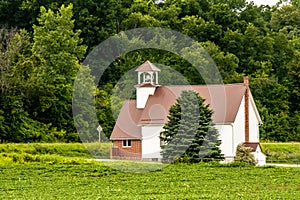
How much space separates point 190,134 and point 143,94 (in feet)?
35.4

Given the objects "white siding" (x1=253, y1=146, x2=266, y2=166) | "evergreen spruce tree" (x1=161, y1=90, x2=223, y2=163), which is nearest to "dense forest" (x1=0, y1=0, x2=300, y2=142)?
"evergreen spruce tree" (x1=161, y1=90, x2=223, y2=163)

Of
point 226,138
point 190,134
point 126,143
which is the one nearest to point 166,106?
point 126,143

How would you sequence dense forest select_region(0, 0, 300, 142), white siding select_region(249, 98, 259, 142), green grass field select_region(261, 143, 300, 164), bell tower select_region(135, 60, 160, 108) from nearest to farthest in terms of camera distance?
white siding select_region(249, 98, 259, 142), bell tower select_region(135, 60, 160, 108), green grass field select_region(261, 143, 300, 164), dense forest select_region(0, 0, 300, 142)

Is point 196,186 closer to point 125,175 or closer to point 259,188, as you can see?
point 259,188

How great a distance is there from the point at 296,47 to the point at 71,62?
25342 mm

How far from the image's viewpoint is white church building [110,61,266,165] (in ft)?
159

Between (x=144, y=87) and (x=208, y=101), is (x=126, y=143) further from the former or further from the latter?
(x=208, y=101)

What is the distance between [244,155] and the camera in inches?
1832

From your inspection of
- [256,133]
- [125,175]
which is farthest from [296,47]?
[125,175]

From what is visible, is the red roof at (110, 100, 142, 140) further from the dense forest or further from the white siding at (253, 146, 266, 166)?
the white siding at (253, 146, 266, 166)

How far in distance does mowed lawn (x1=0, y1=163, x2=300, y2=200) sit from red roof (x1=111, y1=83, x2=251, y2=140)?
9.89 m

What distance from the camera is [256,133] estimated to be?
50.7 meters

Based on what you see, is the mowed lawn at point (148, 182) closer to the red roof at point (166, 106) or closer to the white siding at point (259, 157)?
the white siding at point (259, 157)

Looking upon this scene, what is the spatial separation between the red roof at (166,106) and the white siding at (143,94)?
0.29 metres
